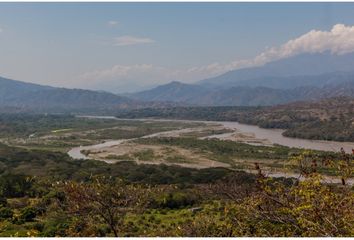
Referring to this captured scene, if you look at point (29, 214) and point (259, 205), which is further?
point (29, 214)

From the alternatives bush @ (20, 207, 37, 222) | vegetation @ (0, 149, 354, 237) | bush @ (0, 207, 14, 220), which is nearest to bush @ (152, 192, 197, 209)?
bush @ (20, 207, 37, 222)

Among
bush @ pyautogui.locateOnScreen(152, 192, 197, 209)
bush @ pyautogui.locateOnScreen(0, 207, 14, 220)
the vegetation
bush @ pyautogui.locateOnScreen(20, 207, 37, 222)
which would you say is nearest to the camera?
the vegetation

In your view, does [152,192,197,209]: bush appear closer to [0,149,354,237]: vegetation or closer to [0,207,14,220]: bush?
[0,207,14,220]: bush

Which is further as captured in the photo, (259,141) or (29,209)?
(259,141)

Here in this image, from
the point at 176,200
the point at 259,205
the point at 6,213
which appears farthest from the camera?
the point at 176,200

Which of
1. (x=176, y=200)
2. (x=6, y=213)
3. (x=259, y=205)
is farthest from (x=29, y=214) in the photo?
(x=259, y=205)

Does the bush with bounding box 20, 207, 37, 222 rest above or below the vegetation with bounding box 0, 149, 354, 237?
below

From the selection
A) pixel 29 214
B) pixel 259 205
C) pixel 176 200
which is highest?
pixel 259 205

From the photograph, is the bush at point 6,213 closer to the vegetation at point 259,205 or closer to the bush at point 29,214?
the bush at point 29,214

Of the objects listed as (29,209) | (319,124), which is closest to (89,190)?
(29,209)

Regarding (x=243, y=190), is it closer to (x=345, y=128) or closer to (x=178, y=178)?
(x=178, y=178)

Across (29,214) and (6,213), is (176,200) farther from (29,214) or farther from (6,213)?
(6,213)
